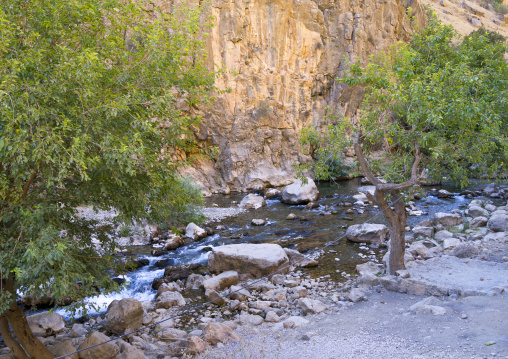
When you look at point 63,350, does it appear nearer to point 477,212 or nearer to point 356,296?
point 356,296

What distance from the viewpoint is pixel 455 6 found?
7081 centimetres

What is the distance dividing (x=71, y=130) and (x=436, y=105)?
743 centimetres

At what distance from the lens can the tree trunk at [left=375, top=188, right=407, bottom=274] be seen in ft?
30.0

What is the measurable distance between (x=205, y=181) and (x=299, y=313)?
78.3ft

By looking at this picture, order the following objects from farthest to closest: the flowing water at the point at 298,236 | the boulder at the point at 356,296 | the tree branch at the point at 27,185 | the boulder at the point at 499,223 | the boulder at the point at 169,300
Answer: the boulder at the point at 499,223 < the flowing water at the point at 298,236 < the boulder at the point at 169,300 < the boulder at the point at 356,296 < the tree branch at the point at 27,185

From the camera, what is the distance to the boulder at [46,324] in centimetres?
793

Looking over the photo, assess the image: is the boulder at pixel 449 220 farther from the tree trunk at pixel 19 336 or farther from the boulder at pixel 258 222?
the tree trunk at pixel 19 336

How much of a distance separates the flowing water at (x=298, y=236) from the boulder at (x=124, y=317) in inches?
11.4

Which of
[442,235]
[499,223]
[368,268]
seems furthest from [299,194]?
[368,268]

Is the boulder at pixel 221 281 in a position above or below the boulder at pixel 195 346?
below

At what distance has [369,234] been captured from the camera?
45.4ft

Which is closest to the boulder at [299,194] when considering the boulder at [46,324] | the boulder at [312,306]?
the boulder at [312,306]

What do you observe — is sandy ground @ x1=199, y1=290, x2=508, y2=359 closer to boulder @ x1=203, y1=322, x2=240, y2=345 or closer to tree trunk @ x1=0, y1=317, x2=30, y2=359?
boulder @ x1=203, y1=322, x2=240, y2=345

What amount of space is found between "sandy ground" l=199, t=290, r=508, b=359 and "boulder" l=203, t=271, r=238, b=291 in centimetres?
269
